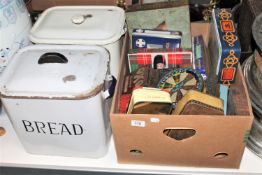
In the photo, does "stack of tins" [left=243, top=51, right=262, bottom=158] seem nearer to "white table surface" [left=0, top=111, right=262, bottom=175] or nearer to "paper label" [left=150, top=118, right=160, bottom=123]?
"white table surface" [left=0, top=111, right=262, bottom=175]

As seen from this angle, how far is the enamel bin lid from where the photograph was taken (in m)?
0.68

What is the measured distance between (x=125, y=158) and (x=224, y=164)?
0.79 ft

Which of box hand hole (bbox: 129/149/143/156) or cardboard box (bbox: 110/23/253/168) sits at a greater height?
cardboard box (bbox: 110/23/253/168)

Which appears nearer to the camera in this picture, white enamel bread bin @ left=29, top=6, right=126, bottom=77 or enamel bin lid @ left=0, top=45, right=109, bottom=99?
enamel bin lid @ left=0, top=45, right=109, bottom=99

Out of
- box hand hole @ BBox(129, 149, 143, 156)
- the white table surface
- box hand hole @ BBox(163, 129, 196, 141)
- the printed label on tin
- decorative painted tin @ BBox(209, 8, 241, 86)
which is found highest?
decorative painted tin @ BBox(209, 8, 241, 86)

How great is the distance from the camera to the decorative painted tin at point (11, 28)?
81cm

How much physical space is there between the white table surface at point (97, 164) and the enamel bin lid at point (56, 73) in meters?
0.22

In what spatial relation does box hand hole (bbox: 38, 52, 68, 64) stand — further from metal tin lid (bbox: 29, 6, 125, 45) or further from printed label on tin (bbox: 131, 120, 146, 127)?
printed label on tin (bbox: 131, 120, 146, 127)

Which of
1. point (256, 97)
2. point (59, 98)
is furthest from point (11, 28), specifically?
point (256, 97)

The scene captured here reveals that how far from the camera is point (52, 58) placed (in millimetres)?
731

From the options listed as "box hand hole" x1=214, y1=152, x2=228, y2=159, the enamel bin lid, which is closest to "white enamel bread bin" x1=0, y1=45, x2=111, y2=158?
the enamel bin lid

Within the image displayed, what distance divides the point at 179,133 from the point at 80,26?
0.39 m

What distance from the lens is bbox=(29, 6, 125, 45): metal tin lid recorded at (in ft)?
2.71

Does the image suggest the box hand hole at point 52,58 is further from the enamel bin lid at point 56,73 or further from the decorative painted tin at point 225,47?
the decorative painted tin at point 225,47
